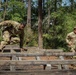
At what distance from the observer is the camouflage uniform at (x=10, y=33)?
429 inches

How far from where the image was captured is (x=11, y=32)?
1136 cm

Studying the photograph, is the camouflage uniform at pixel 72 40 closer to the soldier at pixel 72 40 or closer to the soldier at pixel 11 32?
the soldier at pixel 72 40

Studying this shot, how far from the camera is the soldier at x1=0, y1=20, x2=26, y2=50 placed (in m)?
10.8

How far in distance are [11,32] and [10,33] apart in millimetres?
70

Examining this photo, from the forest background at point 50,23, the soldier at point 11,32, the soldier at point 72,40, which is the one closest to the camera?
the soldier at point 72,40

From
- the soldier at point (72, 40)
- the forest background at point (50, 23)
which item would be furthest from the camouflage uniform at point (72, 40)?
the forest background at point (50, 23)

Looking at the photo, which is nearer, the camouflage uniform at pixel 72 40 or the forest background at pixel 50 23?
the camouflage uniform at pixel 72 40

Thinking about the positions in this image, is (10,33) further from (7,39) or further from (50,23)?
(50,23)

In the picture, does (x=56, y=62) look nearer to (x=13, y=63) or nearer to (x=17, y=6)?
(x=13, y=63)

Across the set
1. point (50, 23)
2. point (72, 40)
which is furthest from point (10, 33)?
point (50, 23)

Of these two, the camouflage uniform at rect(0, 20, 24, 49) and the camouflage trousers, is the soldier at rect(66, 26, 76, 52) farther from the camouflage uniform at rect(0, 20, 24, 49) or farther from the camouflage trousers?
the camouflage trousers

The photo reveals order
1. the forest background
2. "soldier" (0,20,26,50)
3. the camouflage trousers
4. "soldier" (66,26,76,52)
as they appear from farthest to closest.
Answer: the forest background, the camouflage trousers, "soldier" (0,20,26,50), "soldier" (66,26,76,52)

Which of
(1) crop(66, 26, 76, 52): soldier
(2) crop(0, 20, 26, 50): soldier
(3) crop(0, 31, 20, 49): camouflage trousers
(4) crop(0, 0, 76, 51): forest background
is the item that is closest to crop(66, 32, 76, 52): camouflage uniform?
(1) crop(66, 26, 76, 52): soldier

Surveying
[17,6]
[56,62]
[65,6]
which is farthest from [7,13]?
[56,62]
